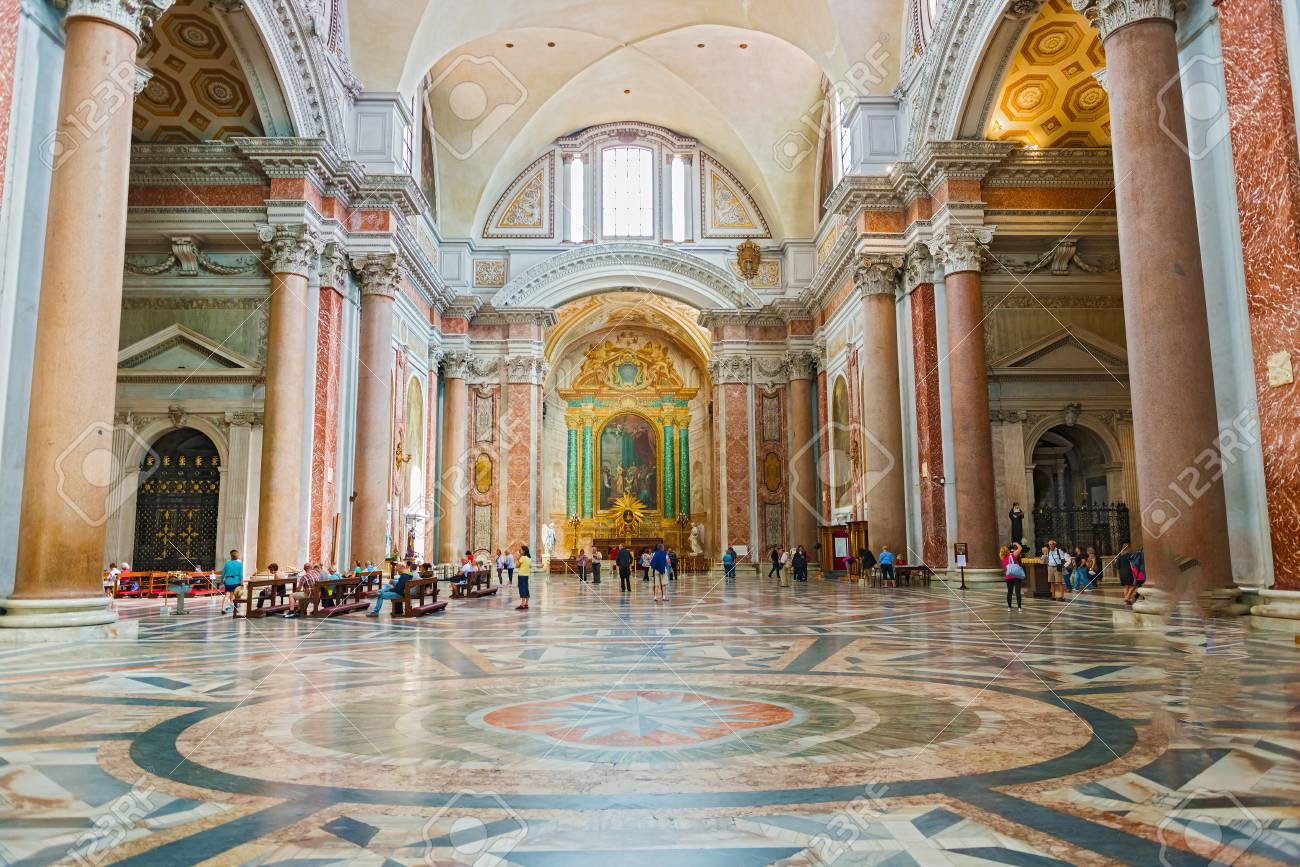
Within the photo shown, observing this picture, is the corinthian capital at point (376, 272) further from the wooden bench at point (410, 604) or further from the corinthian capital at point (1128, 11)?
the corinthian capital at point (1128, 11)

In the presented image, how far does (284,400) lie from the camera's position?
50.9ft

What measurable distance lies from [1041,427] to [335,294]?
1433cm

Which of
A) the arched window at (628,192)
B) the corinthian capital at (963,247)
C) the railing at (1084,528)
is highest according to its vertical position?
the arched window at (628,192)

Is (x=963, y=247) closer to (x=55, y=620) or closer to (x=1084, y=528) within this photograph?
(x=1084, y=528)

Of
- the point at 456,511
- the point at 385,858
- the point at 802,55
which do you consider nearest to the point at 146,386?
the point at 456,511

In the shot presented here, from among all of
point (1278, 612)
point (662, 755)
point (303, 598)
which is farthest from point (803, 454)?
point (662, 755)

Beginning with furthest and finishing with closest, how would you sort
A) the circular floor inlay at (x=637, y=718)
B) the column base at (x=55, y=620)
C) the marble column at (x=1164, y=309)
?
the marble column at (x=1164, y=309), the column base at (x=55, y=620), the circular floor inlay at (x=637, y=718)

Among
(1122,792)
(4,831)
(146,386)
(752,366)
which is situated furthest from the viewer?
(752,366)

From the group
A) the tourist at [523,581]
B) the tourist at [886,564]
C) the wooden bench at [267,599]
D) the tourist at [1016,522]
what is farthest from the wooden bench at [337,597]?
the tourist at [1016,522]

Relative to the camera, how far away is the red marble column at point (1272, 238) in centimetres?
748

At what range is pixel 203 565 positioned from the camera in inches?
669

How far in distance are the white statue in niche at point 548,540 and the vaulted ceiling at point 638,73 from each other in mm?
11366

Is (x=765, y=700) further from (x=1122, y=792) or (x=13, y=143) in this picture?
(x=13, y=143)

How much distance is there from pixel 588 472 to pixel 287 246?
2384 cm
